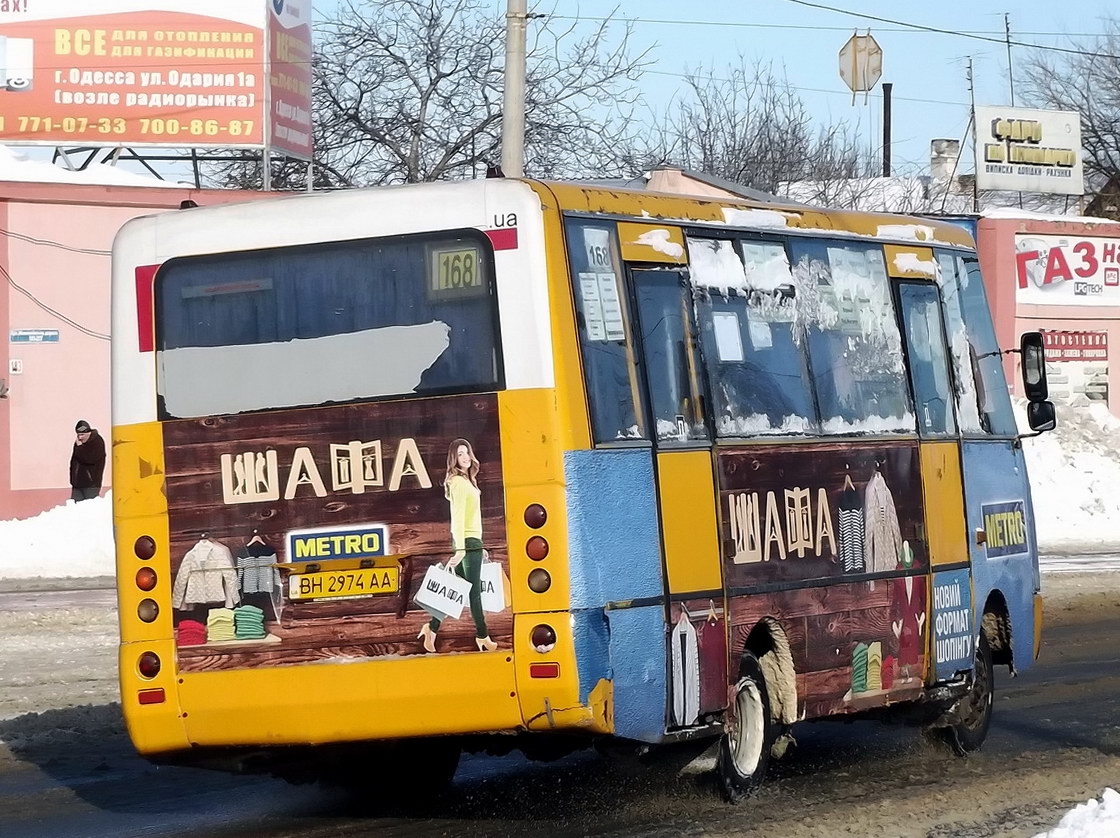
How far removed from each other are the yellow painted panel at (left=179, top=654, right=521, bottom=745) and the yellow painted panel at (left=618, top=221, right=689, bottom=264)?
1831mm

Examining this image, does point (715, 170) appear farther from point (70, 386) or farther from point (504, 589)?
point (504, 589)

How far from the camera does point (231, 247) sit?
7.91 meters

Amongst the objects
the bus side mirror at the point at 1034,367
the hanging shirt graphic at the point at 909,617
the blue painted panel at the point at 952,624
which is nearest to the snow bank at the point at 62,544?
the bus side mirror at the point at 1034,367

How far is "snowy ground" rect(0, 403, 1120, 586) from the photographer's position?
23109mm

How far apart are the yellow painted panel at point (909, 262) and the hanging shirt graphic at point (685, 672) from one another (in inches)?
116

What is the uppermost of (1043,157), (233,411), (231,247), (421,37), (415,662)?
(421,37)

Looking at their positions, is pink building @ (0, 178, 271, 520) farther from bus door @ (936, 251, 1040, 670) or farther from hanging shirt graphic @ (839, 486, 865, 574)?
hanging shirt graphic @ (839, 486, 865, 574)

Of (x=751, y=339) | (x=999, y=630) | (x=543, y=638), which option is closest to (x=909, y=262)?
(x=751, y=339)

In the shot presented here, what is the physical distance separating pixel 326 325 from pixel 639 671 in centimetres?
186

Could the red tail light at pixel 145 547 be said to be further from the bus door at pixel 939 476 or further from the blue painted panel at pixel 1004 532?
the blue painted panel at pixel 1004 532

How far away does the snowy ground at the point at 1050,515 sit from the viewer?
75.8 ft

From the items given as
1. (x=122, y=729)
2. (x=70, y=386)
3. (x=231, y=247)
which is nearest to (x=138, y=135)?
(x=70, y=386)

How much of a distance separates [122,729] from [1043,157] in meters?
34.6

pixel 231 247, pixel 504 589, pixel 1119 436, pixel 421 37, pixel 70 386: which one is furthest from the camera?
pixel 421 37
